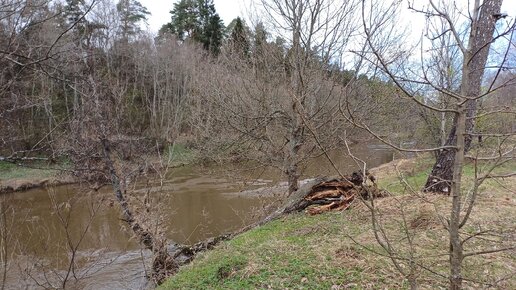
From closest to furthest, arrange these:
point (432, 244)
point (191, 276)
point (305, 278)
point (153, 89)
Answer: point (305, 278)
point (432, 244)
point (191, 276)
point (153, 89)

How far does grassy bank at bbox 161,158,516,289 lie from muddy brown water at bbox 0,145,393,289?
4.31 feet

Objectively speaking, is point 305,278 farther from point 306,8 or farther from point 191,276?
point 306,8

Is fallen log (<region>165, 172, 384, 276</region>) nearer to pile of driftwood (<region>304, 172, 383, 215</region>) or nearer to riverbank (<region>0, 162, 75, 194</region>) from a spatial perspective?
pile of driftwood (<region>304, 172, 383, 215</region>)

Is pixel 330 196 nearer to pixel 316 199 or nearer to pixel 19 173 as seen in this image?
pixel 316 199

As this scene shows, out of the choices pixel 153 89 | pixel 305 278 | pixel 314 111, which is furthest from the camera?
pixel 153 89

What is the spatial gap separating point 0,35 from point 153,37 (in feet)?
99.6

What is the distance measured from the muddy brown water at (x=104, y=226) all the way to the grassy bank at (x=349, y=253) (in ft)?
4.31

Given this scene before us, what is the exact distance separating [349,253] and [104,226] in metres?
8.64

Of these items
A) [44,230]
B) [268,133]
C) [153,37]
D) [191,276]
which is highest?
[153,37]

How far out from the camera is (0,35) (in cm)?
263

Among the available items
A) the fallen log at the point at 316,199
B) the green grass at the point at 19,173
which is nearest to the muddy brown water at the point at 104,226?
the fallen log at the point at 316,199

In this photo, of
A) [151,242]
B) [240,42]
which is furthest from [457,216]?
[240,42]

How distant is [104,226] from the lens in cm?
1068

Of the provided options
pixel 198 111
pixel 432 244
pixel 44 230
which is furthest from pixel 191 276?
pixel 44 230
